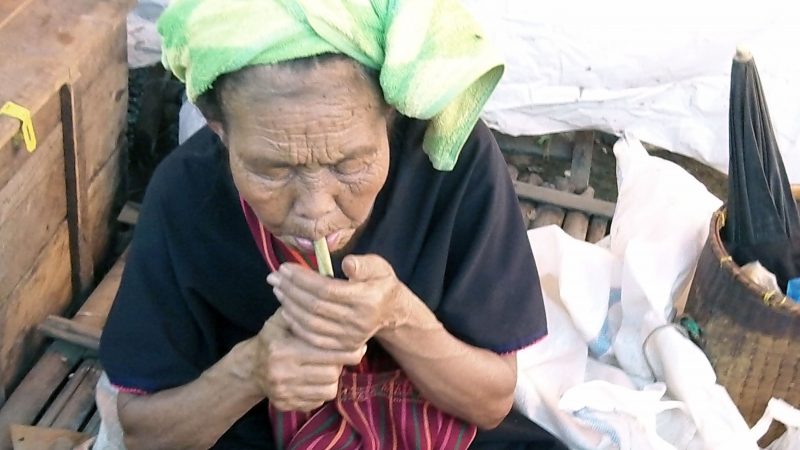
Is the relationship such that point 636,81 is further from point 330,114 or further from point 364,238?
point 330,114

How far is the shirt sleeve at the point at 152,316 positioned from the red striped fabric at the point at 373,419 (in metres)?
0.16

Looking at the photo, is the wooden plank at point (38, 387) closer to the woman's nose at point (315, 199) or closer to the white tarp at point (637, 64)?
the white tarp at point (637, 64)

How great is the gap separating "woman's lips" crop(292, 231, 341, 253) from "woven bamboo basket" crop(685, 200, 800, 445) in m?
0.74

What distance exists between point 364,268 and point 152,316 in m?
0.34

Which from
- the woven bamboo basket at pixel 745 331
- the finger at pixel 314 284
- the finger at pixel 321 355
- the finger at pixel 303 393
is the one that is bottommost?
the woven bamboo basket at pixel 745 331

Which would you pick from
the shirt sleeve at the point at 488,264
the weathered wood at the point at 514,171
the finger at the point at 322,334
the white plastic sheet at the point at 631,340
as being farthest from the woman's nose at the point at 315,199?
the weathered wood at the point at 514,171

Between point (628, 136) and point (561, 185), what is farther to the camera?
point (561, 185)

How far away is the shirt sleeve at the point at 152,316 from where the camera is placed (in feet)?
3.86

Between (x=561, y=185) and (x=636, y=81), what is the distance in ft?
0.94

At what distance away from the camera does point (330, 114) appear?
3.03 ft

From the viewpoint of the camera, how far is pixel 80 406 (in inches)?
65.4

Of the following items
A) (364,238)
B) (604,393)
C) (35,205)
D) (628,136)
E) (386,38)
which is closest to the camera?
(386,38)

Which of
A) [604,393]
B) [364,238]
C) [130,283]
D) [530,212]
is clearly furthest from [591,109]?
[130,283]

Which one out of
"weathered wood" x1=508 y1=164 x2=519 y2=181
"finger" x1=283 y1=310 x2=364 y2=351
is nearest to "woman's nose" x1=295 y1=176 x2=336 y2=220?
"finger" x1=283 y1=310 x2=364 y2=351
